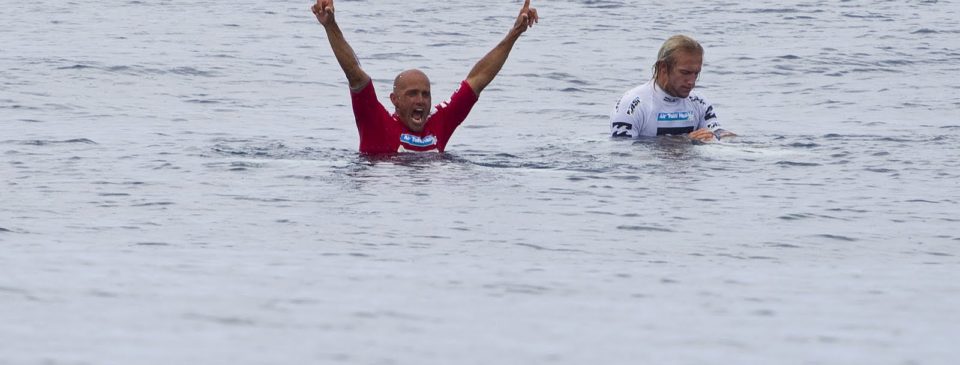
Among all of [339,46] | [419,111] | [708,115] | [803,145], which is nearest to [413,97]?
[419,111]

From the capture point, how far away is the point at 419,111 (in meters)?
12.0

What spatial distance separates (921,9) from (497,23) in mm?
8341

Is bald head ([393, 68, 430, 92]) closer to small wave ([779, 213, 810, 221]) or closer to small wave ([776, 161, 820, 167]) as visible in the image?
small wave ([776, 161, 820, 167])

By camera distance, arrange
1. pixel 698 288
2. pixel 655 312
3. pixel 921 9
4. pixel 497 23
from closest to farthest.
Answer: pixel 655 312, pixel 698 288, pixel 497 23, pixel 921 9

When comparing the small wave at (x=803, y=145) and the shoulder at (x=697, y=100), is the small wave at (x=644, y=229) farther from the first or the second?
the small wave at (x=803, y=145)

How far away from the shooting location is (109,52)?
23500 mm

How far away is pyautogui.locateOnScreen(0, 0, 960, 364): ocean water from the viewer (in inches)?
242

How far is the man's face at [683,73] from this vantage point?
520 inches

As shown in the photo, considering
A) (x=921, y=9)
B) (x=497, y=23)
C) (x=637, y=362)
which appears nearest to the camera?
(x=637, y=362)

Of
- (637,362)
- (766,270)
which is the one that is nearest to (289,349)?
(637,362)

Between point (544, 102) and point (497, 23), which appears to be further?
point (497, 23)

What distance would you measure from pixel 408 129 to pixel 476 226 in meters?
3.20

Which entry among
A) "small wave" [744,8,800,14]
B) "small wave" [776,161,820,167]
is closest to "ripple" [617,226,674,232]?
"small wave" [776,161,820,167]

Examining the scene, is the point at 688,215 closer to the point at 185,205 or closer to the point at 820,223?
the point at 820,223
